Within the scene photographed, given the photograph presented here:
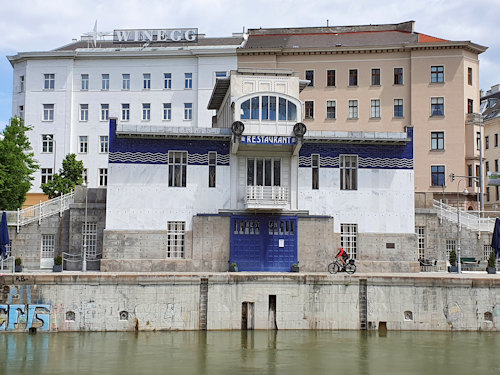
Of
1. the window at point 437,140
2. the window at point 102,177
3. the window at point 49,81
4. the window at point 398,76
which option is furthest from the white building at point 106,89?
the window at point 437,140

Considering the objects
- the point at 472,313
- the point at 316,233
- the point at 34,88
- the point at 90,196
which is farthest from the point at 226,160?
the point at 34,88

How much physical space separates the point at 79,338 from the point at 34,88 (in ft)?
155

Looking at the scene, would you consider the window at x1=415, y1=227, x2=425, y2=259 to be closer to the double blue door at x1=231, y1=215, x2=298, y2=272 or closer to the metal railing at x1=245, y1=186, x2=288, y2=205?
the double blue door at x1=231, y1=215, x2=298, y2=272

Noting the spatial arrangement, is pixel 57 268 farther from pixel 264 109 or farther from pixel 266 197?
pixel 264 109

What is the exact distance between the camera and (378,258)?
39844 millimetres

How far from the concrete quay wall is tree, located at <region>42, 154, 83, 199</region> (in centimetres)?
2847

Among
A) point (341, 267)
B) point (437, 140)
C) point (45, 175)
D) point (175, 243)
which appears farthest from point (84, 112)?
point (341, 267)

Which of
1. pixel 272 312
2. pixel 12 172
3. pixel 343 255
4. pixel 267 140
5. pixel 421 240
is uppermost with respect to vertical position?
pixel 267 140

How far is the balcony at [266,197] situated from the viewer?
3828 centimetres

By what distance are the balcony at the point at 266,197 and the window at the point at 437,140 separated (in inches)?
1254

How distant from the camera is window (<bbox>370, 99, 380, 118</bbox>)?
68.8 metres

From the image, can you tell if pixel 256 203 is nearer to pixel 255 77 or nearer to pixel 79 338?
pixel 255 77

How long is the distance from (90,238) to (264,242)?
419 inches

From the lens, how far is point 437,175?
65938 millimetres
